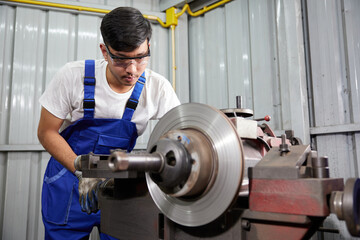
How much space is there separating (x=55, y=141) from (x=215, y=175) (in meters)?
0.99

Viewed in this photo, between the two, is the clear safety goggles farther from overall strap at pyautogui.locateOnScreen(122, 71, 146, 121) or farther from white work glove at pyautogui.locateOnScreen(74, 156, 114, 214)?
white work glove at pyautogui.locateOnScreen(74, 156, 114, 214)

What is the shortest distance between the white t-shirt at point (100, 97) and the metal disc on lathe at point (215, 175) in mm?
767

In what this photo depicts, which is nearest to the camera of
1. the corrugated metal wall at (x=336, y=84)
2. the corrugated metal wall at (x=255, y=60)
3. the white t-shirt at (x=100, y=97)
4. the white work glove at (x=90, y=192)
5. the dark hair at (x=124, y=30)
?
the white work glove at (x=90, y=192)

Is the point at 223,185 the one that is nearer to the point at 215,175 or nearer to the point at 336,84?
the point at 215,175

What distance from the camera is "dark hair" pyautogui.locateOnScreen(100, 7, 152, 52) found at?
133 cm

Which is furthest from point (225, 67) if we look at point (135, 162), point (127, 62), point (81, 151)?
point (135, 162)

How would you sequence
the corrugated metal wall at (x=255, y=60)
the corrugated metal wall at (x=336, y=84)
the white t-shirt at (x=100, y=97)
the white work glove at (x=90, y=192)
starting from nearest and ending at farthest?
the white work glove at (x=90, y=192) → the white t-shirt at (x=100, y=97) → the corrugated metal wall at (x=336, y=84) → the corrugated metal wall at (x=255, y=60)

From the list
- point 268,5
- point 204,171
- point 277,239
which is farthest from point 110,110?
point 268,5

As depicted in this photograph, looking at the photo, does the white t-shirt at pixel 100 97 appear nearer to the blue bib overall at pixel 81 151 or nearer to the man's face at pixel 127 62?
the blue bib overall at pixel 81 151

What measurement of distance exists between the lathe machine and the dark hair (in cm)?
53

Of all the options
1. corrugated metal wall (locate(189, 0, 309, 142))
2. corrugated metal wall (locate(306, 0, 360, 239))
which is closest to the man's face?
corrugated metal wall (locate(189, 0, 309, 142))

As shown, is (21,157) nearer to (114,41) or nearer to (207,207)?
(114,41)

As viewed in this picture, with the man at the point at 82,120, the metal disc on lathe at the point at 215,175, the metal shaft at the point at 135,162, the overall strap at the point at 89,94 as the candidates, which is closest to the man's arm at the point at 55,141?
the man at the point at 82,120

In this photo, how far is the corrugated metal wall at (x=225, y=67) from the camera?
6.39ft
